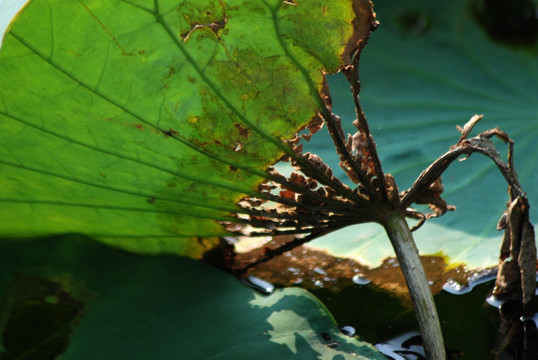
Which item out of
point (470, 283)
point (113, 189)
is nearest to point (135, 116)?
point (113, 189)

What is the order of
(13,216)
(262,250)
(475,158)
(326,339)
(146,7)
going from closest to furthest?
(146,7) → (326,339) → (13,216) → (262,250) → (475,158)

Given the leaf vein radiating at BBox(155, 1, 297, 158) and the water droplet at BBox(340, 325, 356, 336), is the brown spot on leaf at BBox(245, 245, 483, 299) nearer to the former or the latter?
the water droplet at BBox(340, 325, 356, 336)

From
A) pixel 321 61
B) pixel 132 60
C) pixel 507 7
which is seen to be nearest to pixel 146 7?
pixel 132 60

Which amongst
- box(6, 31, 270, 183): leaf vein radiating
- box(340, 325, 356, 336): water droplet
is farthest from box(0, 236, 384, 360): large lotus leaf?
box(6, 31, 270, 183): leaf vein radiating

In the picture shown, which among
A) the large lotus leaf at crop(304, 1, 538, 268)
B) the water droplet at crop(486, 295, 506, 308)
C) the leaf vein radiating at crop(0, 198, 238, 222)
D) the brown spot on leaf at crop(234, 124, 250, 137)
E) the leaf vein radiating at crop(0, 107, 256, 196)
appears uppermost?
the large lotus leaf at crop(304, 1, 538, 268)

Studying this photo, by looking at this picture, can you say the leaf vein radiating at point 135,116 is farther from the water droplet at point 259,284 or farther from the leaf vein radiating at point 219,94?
the water droplet at point 259,284

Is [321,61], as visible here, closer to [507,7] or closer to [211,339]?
[211,339]

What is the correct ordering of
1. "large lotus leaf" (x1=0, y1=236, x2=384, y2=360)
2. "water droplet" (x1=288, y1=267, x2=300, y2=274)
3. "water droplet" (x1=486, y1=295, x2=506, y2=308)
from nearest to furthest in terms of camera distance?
"large lotus leaf" (x1=0, y1=236, x2=384, y2=360) < "water droplet" (x1=486, y1=295, x2=506, y2=308) < "water droplet" (x1=288, y1=267, x2=300, y2=274)
